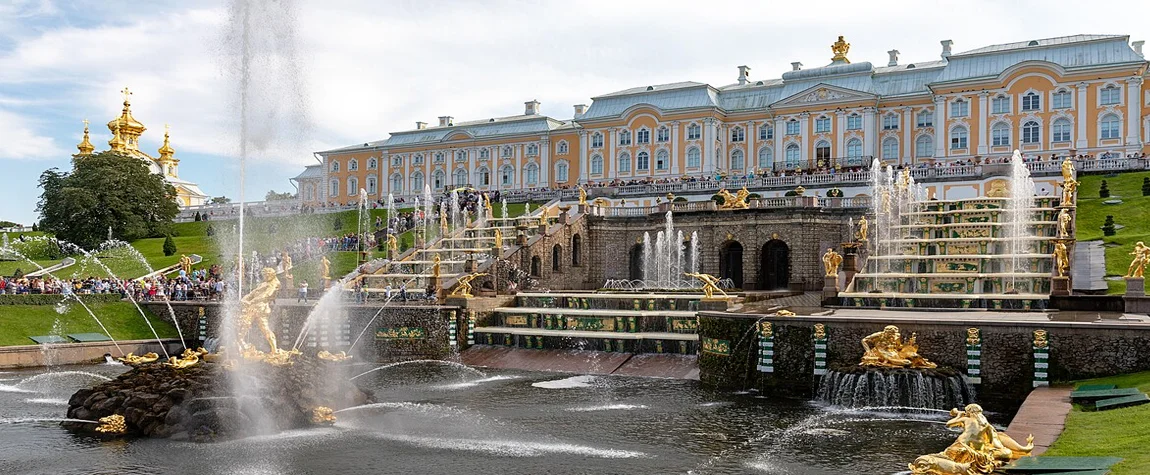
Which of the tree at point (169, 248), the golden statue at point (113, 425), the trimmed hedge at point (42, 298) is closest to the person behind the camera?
the golden statue at point (113, 425)

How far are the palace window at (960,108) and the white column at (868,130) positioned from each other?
18.4ft

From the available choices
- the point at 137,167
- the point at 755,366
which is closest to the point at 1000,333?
the point at 755,366

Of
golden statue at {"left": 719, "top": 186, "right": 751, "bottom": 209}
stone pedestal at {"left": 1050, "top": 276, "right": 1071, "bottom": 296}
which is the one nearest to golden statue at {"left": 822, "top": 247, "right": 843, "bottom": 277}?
stone pedestal at {"left": 1050, "top": 276, "right": 1071, "bottom": 296}

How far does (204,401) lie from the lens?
16594mm

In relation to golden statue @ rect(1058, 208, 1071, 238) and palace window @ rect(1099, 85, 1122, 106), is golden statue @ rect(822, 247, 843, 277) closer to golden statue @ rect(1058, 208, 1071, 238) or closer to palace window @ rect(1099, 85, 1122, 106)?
golden statue @ rect(1058, 208, 1071, 238)

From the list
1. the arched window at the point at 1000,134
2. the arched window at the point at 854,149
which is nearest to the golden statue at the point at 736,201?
the arched window at the point at 854,149

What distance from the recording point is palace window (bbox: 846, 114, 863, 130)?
65.6 m

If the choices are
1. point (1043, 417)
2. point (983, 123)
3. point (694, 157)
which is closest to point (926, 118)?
point (983, 123)

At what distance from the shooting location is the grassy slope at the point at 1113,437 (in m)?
10.4

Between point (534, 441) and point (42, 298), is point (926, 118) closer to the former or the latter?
point (42, 298)

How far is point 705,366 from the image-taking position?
2289cm

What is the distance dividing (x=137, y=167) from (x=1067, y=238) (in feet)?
210

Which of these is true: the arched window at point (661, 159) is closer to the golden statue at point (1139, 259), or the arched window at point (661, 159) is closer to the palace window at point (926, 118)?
the palace window at point (926, 118)

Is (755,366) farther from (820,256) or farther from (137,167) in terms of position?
(137,167)
